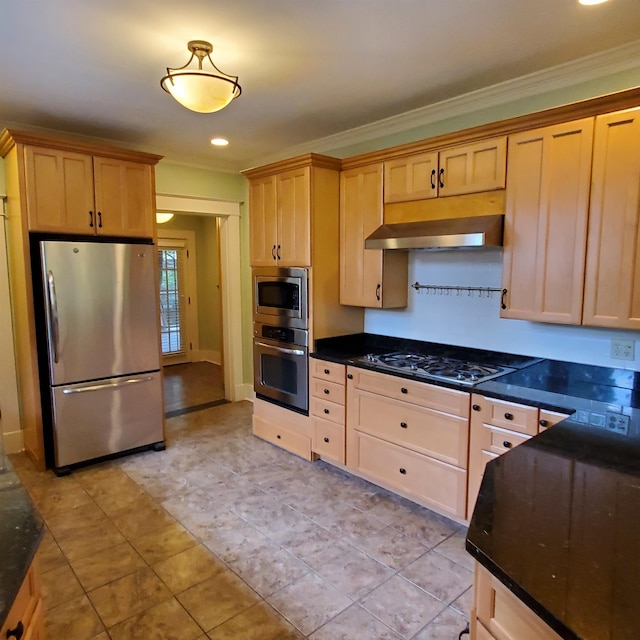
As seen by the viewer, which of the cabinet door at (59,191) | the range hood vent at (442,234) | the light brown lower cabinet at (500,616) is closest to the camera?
the light brown lower cabinet at (500,616)

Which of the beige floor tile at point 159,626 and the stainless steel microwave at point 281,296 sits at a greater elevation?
the stainless steel microwave at point 281,296

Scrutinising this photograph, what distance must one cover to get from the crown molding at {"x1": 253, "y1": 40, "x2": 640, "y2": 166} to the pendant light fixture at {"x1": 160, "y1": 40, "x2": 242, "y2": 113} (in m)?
1.52

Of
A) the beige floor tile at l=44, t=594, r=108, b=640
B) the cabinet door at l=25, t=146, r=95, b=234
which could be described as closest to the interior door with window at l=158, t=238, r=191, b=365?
the cabinet door at l=25, t=146, r=95, b=234

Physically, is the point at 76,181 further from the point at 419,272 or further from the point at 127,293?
the point at 419,272

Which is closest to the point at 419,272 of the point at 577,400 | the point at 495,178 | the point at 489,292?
the point at 489,292

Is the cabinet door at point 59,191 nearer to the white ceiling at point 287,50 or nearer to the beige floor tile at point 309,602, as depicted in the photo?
the white ceiling at point 287,50

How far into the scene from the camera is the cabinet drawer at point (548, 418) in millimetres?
2117

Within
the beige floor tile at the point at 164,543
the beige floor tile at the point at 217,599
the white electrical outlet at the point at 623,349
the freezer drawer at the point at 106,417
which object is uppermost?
the white electrical outlet at the point at 623,349

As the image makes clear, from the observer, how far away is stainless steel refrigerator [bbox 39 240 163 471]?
325 centimetres

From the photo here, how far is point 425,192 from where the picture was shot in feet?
9.77

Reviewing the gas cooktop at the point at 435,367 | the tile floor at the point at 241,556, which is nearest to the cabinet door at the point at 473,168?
the gas cooktop at the point at 435,367

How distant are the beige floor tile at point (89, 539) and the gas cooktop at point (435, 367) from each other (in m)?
1.82

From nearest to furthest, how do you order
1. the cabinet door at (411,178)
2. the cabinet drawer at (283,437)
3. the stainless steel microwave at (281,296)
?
the cabinet door at (411,178)
the stainless steel microwave at (281,296)
the cabinet drawer at (283,437)

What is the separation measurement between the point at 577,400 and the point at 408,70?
1.97m
